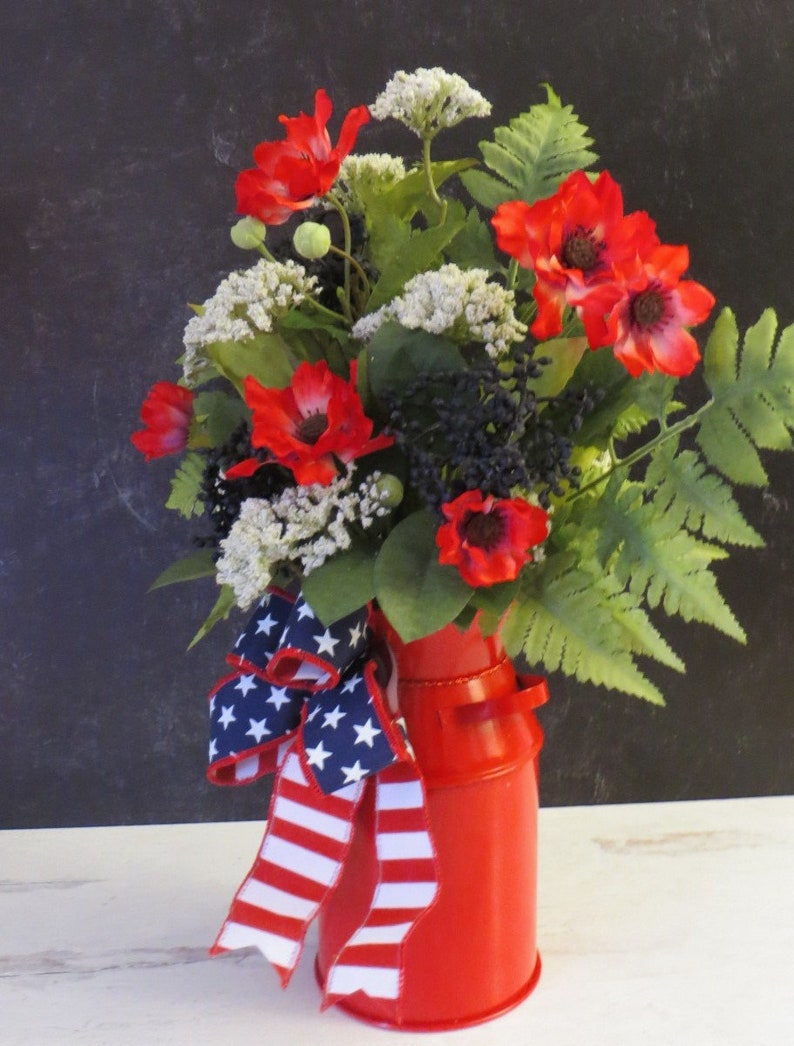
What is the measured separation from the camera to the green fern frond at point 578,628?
2.25 ft

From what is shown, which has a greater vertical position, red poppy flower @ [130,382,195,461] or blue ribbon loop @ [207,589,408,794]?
red poppy flower @ [130,382,195,461]

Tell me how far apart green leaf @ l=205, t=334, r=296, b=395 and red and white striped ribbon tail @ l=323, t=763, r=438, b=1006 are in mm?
299

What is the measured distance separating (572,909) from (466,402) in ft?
1.84

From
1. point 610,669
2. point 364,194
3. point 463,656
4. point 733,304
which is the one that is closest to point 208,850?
point 463,656

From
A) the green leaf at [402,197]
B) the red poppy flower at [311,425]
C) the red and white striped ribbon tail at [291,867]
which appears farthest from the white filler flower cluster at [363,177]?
the red and white striped ribbon tail at [291,867]

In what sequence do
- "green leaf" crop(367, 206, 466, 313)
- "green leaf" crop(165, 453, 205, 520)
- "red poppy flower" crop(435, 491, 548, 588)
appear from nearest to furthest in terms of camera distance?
"red poppy flower" crop(435, 491, 548, 588) → "green leaf" crop(367, 206, 466, 313) → "green leaf" crop(165, 453, 205, 520)

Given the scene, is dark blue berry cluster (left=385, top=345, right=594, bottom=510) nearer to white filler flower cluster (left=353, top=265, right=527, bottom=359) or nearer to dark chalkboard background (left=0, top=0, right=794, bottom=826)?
white filler flower cluster (left=353, top=265, right=527, bottom=359)

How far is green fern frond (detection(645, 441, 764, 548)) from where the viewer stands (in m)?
0.67

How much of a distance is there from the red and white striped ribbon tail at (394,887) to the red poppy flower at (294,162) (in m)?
0.41

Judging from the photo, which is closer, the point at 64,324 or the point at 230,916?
the point at 230,916

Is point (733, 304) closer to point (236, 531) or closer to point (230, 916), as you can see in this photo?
point (236, 531)

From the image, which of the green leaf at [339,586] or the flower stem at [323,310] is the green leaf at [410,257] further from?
the green leaf at [339,586]

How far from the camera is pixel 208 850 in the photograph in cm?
114

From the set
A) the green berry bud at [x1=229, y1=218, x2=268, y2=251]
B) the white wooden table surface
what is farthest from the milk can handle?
the green berry bud at [x1=229, y1=218, x2=268, y2=251]
